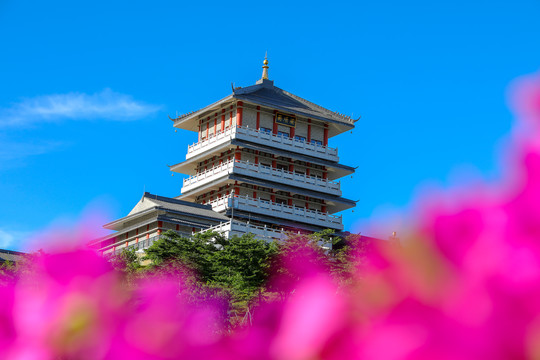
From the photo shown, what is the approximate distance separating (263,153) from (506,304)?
33960 mm

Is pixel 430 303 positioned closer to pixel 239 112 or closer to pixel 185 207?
pixel 185 207

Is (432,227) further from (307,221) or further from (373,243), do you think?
(307,221)

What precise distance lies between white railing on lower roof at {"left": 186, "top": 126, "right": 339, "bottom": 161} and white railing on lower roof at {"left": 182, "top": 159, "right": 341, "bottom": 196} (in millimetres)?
1194

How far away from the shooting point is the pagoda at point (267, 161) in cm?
3256

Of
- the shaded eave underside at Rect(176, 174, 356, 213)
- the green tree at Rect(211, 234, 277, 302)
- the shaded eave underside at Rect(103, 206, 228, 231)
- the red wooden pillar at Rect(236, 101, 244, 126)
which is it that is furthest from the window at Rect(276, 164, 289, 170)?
the green tree at Rect(211, 234, 277, 302)

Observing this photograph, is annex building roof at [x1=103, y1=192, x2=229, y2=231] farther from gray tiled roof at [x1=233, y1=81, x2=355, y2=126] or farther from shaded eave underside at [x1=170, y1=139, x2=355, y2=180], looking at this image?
gray tiled roof at [x1=233, y1=81, x2=355, y2=126]

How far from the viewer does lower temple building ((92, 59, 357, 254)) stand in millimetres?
30984

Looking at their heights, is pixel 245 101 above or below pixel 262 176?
above

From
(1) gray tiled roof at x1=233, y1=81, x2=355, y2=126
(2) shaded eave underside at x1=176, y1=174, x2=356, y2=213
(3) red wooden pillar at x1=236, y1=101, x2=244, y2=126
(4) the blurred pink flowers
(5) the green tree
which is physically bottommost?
(4) the blurred pink flowers

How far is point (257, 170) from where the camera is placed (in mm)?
33188

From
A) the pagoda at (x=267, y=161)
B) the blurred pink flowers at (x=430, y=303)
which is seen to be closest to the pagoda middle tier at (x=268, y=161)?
the pagoda at (x=267, y=161)

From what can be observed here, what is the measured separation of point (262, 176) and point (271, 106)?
153 inches

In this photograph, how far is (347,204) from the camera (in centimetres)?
3516

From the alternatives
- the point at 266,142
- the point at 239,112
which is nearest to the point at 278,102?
the point at 239,112
